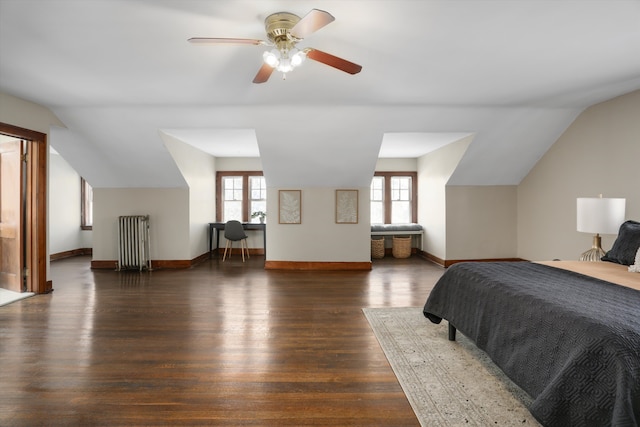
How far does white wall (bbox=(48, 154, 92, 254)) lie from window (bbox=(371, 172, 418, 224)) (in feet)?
21.5

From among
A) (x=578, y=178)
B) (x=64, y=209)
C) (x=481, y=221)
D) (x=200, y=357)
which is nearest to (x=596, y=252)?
(x=578, y=178)

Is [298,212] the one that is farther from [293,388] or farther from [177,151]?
[293,388]

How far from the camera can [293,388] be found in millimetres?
2250

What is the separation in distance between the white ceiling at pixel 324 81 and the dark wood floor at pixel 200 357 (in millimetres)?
2107

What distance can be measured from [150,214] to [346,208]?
352cm

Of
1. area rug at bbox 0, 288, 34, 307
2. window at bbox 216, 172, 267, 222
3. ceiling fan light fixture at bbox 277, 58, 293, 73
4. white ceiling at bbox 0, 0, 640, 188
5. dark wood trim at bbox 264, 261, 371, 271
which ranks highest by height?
white ceiling at bbox 0, 0, 640, 188

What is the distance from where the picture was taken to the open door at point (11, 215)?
4.46 m

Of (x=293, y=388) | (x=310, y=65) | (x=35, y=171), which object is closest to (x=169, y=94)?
(x=310, y=65)

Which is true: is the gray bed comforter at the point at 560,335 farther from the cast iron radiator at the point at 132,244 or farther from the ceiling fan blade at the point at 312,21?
the cast iron radiator at the point at 132,244

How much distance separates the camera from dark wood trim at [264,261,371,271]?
630cm

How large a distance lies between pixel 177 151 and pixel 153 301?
2696mm

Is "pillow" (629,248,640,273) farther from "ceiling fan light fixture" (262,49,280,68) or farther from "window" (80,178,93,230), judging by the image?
"window" (80,178,93,230)

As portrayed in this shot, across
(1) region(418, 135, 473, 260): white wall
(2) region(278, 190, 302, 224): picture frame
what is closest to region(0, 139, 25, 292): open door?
(2) region(278, 190, 302, 224): picture frame

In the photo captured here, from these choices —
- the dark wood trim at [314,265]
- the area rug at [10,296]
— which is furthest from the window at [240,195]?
the area rug at [10,296]
